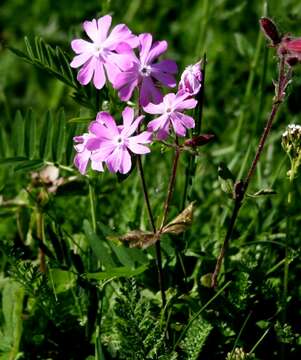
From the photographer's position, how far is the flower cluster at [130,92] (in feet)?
5.41

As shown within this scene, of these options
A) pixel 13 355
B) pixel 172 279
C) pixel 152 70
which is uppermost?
pixel 152 70

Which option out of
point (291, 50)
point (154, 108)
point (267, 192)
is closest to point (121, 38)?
point (154, 108)

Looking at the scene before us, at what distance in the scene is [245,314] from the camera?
194 cm

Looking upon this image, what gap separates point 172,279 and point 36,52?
0.70 meters

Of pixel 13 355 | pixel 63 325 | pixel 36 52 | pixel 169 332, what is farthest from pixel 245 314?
pixel 36 52

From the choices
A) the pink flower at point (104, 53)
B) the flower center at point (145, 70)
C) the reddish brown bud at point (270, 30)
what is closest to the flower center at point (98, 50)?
the pink flower at point (104, 53)

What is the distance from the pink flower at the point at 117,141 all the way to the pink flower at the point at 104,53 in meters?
0.09

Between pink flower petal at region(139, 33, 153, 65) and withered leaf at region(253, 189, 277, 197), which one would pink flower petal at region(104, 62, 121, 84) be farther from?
withered leaf at region(253, 189, 277, 197)

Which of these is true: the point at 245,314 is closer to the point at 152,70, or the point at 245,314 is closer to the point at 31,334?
the point at 31,334

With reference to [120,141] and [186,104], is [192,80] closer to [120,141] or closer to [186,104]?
[186,104]

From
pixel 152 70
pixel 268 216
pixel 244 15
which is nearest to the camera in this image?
pixel 152 70

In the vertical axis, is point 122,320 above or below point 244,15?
below

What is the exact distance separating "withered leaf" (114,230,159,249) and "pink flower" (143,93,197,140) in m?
0.23

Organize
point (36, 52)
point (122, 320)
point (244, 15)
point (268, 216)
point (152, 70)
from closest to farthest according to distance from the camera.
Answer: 1. point (152, 70)
2. point (122, 320)
3. point (36, 52)
4. point (268, 216)
5. point (244, 15)
